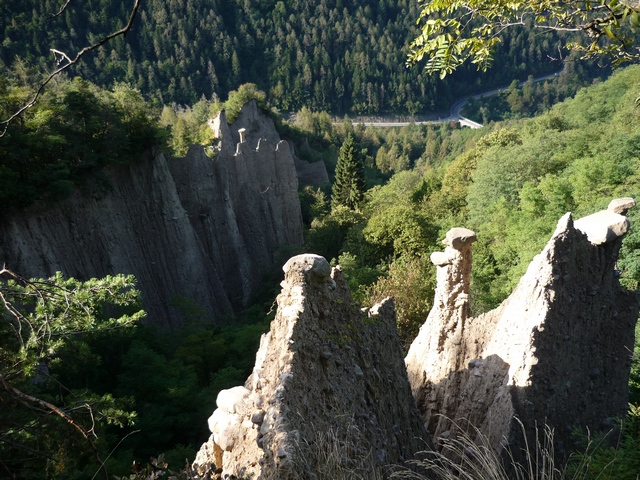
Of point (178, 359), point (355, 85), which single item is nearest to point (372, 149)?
point (355, 85)

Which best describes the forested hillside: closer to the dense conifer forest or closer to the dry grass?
the dense conifer forest

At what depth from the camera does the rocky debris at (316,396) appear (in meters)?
4.09

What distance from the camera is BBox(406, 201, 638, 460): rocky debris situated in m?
7.37

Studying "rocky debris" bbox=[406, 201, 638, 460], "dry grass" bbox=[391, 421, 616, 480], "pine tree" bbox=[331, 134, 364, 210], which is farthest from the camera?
"pine tree" bbox=[331, 134, 364, 210]

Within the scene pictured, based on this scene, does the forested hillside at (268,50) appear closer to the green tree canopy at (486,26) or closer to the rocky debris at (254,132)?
the rocky debris at (254,132)

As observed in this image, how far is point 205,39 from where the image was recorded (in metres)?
88.2

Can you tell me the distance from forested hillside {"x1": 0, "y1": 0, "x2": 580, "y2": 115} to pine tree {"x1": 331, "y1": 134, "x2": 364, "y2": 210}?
33.3 meters

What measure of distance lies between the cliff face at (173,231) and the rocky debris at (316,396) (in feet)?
43.0

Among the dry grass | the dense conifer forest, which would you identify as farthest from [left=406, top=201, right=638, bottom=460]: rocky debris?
the dense conifer forest

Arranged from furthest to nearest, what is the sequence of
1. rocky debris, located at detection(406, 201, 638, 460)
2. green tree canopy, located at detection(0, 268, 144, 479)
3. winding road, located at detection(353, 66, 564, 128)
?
winding road, located at detection(353, 66, 564, 128), rocky debris, located at detection(406, 201, 638, 460), green tree canopy, located at detection(0, 268, 144, 479)

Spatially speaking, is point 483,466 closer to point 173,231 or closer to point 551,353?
point 551,353

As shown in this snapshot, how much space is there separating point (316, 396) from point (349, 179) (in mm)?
39406

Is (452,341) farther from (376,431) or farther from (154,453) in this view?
(154,453)

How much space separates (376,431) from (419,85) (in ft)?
383
